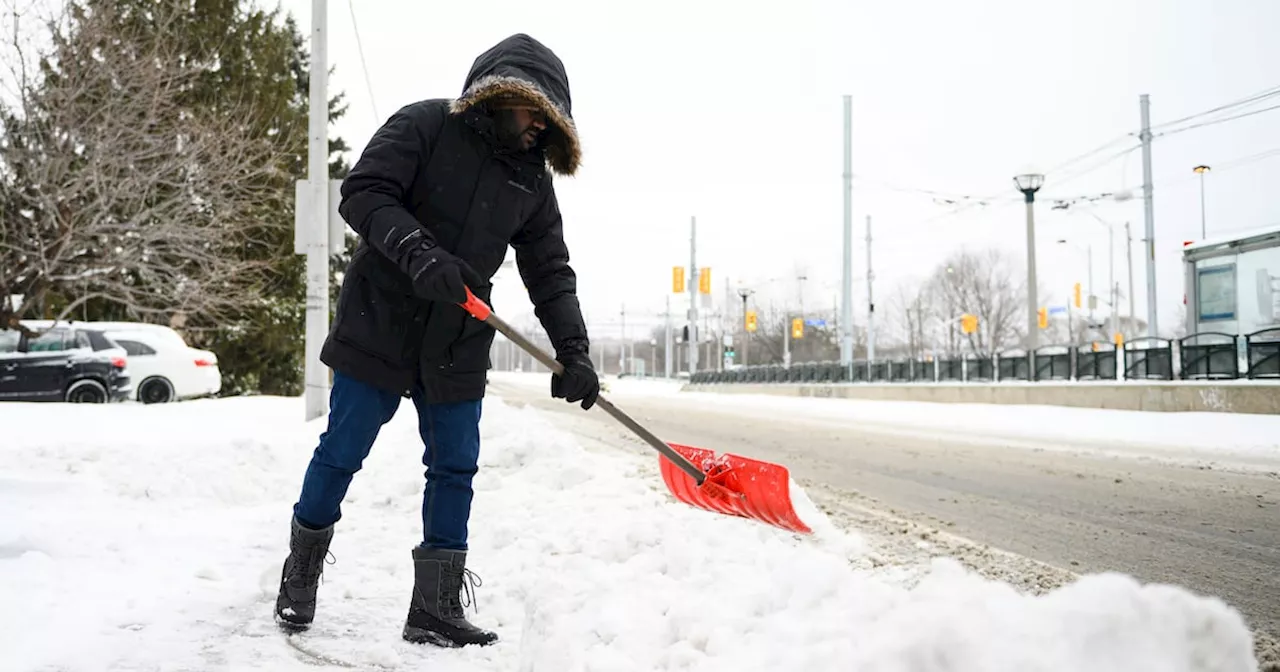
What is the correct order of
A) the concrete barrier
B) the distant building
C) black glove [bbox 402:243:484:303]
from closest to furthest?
black glove [bbox 402:243:484:303] < the concrete barrier < the distant building

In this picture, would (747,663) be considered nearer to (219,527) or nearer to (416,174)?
(416,174)

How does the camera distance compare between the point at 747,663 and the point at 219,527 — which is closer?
the point at 747,663

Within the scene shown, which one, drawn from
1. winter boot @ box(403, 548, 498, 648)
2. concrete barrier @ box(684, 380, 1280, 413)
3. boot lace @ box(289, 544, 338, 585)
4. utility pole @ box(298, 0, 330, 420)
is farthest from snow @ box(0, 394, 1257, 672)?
concrete barrier @ box(684, 380, 1280, 413)

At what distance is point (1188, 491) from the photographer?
18.9 ft

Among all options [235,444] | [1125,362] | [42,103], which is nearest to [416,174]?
[235,444]

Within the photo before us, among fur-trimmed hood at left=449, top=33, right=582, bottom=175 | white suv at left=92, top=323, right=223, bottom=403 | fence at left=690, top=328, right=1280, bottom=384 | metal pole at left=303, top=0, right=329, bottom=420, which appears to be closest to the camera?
fur-trimmed hood at left=449, top=33, right=582, bottom=175

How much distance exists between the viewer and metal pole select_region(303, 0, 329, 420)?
9.45 meters

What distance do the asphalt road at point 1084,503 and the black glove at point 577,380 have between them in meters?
2.09

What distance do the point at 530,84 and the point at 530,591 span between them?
5.54 ft

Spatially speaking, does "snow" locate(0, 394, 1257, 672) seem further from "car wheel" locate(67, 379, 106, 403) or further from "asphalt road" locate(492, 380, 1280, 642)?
"car wheel" locate(67, 379, 106, 403)

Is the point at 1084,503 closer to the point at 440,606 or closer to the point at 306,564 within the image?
the point at 440,606

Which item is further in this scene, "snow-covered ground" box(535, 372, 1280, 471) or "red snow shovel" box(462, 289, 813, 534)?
"snow-covered ground" box(535, 372, 1280, 471)

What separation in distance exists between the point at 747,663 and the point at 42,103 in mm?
11495

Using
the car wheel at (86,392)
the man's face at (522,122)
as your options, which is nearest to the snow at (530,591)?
the man's face at (522,122)
